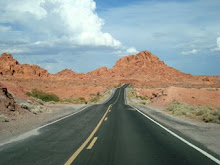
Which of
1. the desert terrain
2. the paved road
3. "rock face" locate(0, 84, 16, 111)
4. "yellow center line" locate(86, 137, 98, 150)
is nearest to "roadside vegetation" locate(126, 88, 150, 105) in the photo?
the desert terrain

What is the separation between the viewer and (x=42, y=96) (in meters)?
45.8

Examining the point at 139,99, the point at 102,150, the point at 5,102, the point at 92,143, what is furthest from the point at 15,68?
the point at 102,150

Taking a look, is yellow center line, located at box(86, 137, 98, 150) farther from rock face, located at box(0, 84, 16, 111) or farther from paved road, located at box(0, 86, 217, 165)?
rock face, located at box(0, 84, 16, 111)

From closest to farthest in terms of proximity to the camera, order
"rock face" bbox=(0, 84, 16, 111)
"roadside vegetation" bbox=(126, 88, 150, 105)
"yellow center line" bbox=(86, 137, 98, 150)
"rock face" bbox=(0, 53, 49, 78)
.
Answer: "yellow center line" bbox=(86, 137, 98, 150), "rock face" bbox=(0, 84, 16, 111), "roadside vegetation" bbox=(126, 88, 150, 105), "rock face" bbox=(0, 53, 49, 78)

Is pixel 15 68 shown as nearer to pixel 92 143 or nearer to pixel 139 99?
pixel 139 99

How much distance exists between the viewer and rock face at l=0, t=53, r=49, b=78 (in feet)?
403

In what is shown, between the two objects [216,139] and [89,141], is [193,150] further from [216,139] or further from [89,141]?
[89,141]

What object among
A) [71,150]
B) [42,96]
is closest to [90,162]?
[71,150]

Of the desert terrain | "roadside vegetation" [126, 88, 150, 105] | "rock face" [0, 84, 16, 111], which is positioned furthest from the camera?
"roadside vegetation" [126, 88, 150, 105]

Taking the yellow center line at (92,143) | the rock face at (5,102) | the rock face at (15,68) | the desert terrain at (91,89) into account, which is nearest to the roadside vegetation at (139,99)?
the desert terrain at (91,89)

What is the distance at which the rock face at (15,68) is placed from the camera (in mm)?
122875

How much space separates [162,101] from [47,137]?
100 feet

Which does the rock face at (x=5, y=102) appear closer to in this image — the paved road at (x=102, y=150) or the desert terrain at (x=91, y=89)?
the desert terrain at (x=91, y=89)

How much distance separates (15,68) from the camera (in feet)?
421
